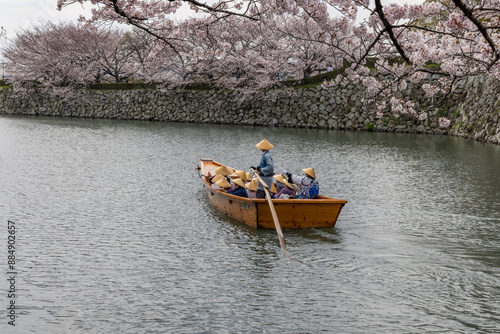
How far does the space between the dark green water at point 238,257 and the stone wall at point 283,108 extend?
41.6 feet

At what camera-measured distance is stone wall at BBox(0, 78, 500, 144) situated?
1106 inches

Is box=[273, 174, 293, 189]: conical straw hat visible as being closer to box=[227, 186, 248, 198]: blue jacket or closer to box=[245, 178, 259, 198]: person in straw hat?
box=[245, 178, 259, 198]: person in straw hat

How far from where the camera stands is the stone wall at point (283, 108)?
92.2 ft

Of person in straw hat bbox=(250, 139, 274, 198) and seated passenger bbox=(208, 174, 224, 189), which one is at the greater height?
person in straw hat bbox=(250, 139, 274, 198)

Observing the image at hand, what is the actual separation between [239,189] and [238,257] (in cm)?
271

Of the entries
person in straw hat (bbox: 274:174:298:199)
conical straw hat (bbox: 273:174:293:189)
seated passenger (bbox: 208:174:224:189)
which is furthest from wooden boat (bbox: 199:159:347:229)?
seated passenger (bbox: 208:174:224:189)

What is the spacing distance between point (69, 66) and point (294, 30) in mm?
22494

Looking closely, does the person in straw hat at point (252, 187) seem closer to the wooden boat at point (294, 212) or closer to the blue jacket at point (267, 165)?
the wooden boat at point (294, 212)

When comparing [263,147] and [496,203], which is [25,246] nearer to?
[263,147]

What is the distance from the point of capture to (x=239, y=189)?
36.0ft

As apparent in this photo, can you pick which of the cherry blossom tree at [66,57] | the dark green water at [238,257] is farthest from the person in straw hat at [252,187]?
the cherry blossom tree at [66,57]

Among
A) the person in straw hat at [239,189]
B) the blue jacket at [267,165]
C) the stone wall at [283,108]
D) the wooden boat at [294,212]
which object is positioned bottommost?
the wooden boat at [294,212]

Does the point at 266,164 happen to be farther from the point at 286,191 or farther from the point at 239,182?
the point at 286,191

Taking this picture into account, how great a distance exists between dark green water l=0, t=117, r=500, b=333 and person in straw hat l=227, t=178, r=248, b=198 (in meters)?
0.70
